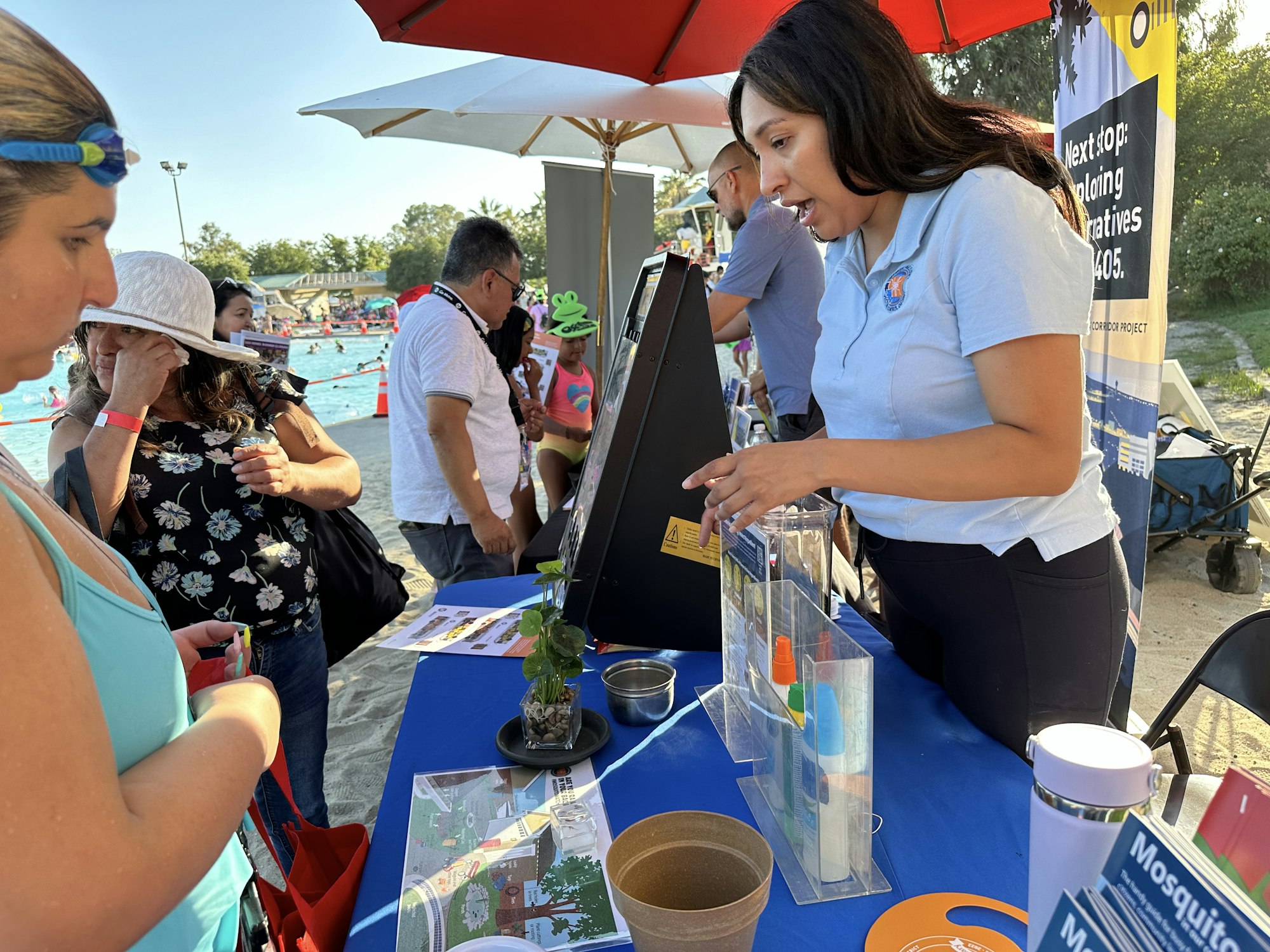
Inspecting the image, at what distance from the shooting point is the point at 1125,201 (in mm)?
2619

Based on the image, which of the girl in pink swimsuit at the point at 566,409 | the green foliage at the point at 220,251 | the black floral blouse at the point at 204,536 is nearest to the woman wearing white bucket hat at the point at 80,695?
the black floral blouse at the point at 204,536

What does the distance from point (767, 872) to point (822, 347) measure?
95 centimetres

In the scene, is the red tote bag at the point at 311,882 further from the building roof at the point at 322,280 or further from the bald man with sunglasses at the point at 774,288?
the building roof at the point at 322,280

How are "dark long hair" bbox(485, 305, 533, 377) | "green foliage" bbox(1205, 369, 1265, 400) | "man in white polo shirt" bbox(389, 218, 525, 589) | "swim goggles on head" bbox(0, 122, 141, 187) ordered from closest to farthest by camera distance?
1. "swim goggles on head" bbox(0, 122, 141, 187)
2. "man in white polo shirt" bbox(389, 218, 525, 589)
3. "dark long hair" bbox(485, 305, 533, 377)
4. "green foliage" bbox(1205, 369, 1265, 400)

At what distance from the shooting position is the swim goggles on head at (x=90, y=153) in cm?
57

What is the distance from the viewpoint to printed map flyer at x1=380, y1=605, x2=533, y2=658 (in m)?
1.63

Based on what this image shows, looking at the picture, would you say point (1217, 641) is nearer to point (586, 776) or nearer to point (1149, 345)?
point (586, 776)

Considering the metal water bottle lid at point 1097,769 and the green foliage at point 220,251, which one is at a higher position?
the green foliage at point 220,251

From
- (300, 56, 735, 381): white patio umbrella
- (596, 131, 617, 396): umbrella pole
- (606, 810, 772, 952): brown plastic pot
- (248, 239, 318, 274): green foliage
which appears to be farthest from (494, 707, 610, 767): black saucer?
(248, 239, 318, 274): green foliage

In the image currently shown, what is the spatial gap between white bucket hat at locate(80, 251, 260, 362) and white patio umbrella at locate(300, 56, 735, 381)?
109 inches

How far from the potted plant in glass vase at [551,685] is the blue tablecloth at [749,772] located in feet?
0.23

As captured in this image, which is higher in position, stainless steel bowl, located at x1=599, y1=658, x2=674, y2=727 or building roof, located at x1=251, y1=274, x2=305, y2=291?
building roof, located at x1=251, y1=274, x2=305, y2=291

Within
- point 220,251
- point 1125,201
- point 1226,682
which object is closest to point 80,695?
point 1226,682

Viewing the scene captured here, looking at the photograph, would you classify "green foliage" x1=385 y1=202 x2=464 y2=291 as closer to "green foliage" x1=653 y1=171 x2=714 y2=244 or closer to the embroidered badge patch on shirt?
"green foliage" x1=653 y1=171 x2=714 y2=244
